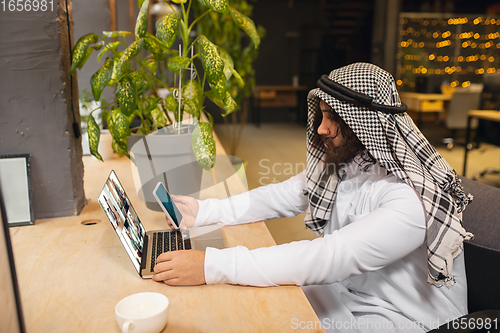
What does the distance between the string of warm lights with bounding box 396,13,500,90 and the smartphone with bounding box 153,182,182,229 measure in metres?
8.20

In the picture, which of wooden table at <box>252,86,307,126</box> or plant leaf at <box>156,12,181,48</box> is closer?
plant leaf at <box>156,12,181,48</box>

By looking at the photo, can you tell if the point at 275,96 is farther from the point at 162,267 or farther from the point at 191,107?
the point at 162,267

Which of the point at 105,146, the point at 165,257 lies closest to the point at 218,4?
the point at 165,257

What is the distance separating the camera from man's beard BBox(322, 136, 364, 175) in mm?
1142

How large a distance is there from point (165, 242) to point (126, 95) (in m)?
0.48

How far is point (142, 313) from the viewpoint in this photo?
748mm

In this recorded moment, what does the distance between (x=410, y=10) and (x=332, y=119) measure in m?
9.53

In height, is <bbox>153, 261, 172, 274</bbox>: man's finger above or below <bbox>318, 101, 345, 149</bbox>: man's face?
below

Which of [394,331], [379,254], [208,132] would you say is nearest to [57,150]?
[208,132]

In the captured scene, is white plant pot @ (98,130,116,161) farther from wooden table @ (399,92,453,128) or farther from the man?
wooden table @ (399,92,453,128)

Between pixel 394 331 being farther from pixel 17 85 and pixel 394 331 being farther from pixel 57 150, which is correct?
pixel 17 85

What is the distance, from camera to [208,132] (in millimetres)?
1201

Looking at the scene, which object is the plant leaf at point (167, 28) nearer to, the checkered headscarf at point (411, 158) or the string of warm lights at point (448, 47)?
the checkered headscarf at point (411, 158)

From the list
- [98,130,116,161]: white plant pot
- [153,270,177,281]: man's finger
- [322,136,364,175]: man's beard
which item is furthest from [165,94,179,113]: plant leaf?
[98,130,116,161]: white plant pot
